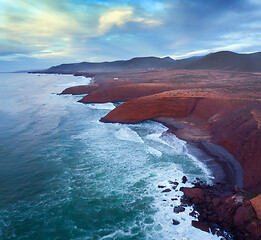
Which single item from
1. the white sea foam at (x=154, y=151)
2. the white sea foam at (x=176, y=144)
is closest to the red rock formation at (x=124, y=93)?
the white sea foam at (x=176, y=144)

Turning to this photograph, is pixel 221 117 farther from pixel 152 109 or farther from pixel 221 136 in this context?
pixel 152 109

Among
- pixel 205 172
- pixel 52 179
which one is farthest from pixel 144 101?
pixel 52 179

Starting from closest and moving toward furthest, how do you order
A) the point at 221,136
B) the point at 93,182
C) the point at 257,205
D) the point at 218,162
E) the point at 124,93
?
the point at 257,205, the point at 93,182, the point at 218,162, the point at 221,136, the point at 124,93

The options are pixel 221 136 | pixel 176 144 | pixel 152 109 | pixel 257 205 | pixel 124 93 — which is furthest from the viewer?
pixel 124 93

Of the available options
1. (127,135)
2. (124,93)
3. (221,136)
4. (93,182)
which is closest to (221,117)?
(221,136)

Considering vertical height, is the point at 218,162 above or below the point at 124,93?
below

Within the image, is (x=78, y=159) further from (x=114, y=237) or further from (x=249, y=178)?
(x=249, y=178)

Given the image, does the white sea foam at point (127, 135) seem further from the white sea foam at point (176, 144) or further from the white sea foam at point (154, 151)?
the white sea foam at point (154, 151)

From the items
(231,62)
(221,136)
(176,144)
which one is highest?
(231,62)
